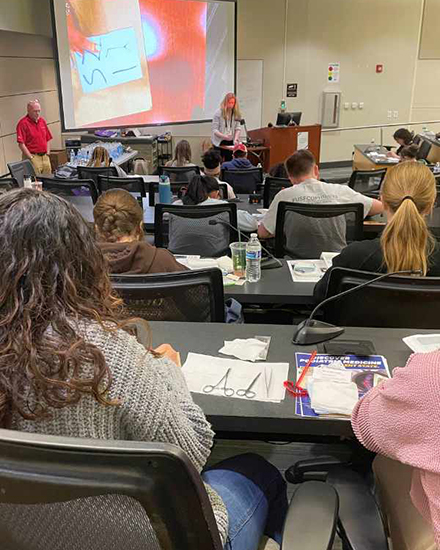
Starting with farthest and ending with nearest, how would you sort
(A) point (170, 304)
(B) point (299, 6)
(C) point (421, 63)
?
1. (C) point (421, 63)
2. (B) point (299, 6)
3. (A) point (170, 304)

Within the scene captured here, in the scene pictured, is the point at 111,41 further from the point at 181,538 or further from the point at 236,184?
the point at 181,538

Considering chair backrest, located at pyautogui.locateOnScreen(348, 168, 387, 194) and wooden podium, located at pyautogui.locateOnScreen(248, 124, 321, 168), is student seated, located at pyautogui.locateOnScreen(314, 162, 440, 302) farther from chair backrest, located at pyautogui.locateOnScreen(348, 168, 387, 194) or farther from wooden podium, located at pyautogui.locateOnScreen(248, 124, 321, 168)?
wooden podium, located at pyautogui.locateOnScreen(248, 124, 321, 168)

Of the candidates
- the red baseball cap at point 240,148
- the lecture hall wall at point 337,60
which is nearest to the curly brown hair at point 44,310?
the red baseball cap at point 240,148

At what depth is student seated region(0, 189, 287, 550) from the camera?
81 cm

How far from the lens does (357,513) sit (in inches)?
40.5

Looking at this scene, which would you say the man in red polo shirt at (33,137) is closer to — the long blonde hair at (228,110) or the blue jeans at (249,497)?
the long blonde hair at (228,110)

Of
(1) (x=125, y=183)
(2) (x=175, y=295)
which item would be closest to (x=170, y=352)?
(2) (x=175, y=295)

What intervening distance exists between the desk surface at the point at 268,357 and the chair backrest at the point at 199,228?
1.23m

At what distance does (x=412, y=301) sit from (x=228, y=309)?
0.75 metres

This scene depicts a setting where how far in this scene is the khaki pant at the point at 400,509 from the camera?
105 cm

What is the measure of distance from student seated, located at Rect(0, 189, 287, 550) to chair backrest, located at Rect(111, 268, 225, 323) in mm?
682

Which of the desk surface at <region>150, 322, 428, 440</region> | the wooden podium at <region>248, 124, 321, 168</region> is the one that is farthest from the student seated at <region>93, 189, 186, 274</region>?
the wooden podium at <region>248, 124, 321, 168</region>

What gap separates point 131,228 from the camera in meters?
2.20

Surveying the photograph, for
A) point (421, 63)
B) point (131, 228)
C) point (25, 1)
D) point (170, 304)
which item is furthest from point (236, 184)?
point (421, 63)
